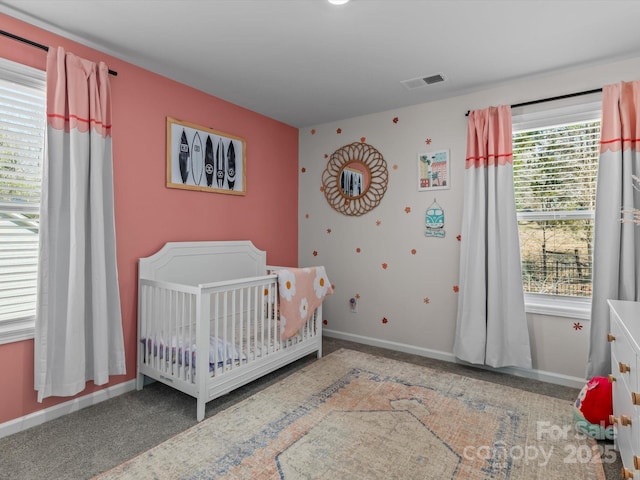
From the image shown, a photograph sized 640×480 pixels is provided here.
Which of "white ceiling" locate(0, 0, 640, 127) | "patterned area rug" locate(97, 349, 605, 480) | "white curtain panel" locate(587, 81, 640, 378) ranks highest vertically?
"white ceiling" locate(0, 0, 640, 127)

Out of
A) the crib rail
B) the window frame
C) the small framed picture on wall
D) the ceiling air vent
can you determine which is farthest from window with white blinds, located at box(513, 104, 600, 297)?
the crib rail

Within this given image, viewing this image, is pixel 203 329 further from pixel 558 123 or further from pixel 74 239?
pixel 558 123

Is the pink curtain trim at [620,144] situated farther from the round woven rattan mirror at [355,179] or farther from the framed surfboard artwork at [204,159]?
the framed surfboard artwork at [204,159]

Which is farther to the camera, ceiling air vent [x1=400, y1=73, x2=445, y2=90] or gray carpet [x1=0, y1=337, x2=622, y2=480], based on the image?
ceiling air vent [x1=400, y1=73, x2=445, y2=90]

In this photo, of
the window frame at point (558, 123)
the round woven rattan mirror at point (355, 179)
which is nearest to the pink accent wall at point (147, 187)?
the round woven rattan mirror at point (355, 179)

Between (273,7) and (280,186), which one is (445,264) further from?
(273,7)

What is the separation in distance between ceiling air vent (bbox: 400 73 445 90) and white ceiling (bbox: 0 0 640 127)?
4 centimetres

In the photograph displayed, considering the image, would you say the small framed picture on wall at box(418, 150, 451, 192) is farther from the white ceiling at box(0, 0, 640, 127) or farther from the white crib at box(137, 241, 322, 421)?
the white crib at box(137, 241, 322, 421)

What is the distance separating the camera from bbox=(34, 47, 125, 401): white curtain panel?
1.98m

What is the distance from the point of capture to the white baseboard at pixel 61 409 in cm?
195

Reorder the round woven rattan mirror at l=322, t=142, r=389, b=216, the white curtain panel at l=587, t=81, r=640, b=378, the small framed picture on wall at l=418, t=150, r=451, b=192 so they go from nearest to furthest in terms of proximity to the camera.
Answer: the white curtain panel at l=587, t=81, r=640, b=378 < the small framed picture on wall at l=418, t=150, r=451, b=192 < the round woven rattan mirror at l=322, t=142, r=389, b=216

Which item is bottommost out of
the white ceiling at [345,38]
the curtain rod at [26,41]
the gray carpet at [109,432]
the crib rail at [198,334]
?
the gray carpet at [109,432]

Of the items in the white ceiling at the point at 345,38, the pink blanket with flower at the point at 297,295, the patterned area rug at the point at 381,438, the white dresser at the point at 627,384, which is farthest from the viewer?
the pink blanket with flower at the point at 297,295

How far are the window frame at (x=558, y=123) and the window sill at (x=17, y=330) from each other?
3256mm
